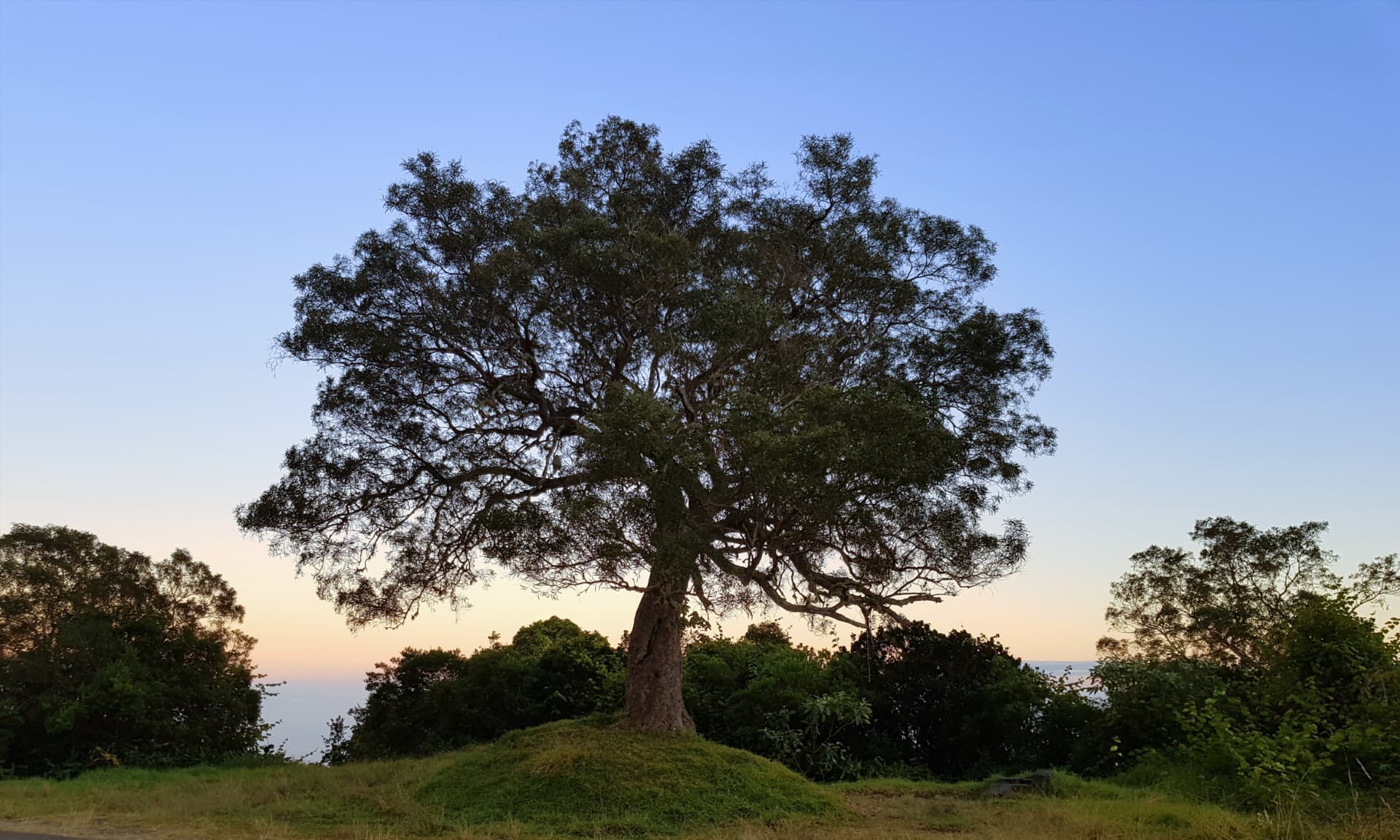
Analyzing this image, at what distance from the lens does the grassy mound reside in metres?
12.7

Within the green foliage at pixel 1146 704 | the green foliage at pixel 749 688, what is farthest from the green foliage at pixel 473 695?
the green foliage at pixel 1146 704

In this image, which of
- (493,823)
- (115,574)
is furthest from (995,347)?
(115,574)

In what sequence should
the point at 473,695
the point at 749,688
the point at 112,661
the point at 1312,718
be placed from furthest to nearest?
the point at 473,695 → the point at 112,661 → the point at 749,688 → the point at 1312,718

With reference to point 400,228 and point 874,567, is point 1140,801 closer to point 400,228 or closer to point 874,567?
point 874,567

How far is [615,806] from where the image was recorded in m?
13.1

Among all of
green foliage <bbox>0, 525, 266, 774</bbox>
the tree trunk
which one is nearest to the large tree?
the tree trunk

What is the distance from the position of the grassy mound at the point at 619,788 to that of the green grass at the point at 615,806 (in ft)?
0.09

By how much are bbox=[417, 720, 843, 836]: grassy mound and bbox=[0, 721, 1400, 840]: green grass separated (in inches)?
1.1

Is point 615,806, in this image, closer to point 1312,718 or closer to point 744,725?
point 744,725

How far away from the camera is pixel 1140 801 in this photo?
12438mm

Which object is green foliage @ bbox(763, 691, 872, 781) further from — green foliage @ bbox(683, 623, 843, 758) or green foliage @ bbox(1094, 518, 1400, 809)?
green foliage @ bbox(1094, 518, 1400, 809)

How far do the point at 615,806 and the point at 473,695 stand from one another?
10173 mm

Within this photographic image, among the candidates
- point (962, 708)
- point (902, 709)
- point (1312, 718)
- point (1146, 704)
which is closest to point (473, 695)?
point (902, 709)

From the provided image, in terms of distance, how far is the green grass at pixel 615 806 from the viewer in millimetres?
11344
